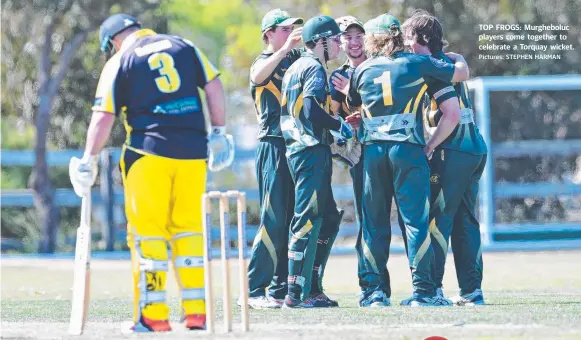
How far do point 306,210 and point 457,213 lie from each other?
4.40 feet

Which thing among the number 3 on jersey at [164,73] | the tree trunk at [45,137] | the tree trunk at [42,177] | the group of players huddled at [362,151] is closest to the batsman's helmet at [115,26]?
the group of players huddled at [362,151]

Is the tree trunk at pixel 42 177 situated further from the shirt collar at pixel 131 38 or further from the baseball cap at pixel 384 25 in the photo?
the shirt collar at pixel 131 38

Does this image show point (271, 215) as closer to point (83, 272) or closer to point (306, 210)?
point (306, 210)

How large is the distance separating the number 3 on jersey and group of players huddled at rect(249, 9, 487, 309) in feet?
6.20

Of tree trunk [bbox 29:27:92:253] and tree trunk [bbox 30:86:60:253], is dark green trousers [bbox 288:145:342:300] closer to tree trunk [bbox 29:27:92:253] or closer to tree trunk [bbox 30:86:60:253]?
tree trunk [bbox 29:27:92:253]

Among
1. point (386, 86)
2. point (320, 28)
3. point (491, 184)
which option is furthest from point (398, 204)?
point (491, 184)

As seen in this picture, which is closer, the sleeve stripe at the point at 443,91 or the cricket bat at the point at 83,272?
the cricket bat at the point at 83,272

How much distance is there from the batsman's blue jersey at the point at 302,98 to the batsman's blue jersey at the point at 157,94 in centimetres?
179

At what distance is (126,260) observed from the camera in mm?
19672

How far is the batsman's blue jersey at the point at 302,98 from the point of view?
35.6 ft

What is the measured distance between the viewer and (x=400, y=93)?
1080 centimetres

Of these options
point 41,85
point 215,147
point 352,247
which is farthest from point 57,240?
point 215,147

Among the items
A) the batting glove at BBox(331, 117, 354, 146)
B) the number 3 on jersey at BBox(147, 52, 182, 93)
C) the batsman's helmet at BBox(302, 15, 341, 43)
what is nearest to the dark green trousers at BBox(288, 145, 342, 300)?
the batting glove at BBox(331, 117, 354, 146)

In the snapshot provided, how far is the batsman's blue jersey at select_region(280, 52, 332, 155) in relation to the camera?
1086 centimetres
